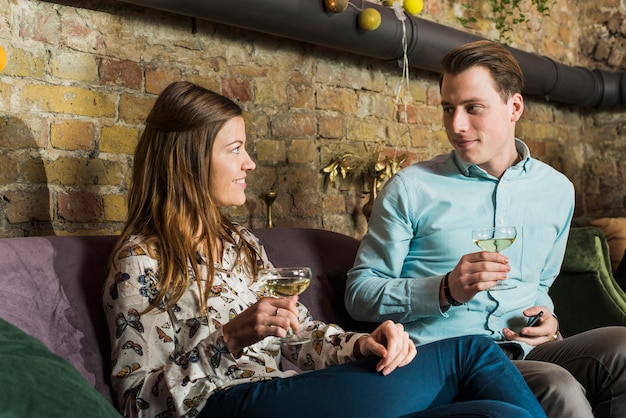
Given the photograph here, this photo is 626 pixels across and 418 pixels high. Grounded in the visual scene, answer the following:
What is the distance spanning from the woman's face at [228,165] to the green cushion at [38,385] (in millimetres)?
866

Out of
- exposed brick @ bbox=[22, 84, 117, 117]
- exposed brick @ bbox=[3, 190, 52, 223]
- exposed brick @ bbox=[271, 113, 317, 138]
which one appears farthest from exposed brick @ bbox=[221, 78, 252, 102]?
exposed brick @ bbox=[3, 190, 52, 223]

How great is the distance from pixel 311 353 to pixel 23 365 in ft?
3.11

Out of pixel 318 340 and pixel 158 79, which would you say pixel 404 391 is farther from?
pixel 158 79

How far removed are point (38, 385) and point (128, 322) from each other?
64 centimetres

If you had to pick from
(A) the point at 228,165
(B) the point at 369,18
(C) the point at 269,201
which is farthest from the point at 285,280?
(B) the point at 369,18

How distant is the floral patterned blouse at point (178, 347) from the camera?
182cm

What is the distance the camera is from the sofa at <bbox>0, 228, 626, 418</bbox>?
1331mm

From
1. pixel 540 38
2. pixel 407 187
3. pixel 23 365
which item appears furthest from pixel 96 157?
pixel 540 38

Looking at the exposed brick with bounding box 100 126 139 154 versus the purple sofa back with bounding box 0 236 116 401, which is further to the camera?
the exposed brick with bounding box 100 126 139 154

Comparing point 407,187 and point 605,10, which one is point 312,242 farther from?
point 605,10

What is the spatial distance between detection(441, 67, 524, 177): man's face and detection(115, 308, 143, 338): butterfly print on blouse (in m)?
1.14

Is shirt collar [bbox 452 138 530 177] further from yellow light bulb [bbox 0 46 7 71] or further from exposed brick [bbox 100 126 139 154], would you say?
yellow light bulb [bbox 0 46 7 71]

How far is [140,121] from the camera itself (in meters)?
2.96

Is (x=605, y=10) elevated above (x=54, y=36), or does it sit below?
above
